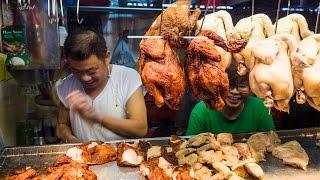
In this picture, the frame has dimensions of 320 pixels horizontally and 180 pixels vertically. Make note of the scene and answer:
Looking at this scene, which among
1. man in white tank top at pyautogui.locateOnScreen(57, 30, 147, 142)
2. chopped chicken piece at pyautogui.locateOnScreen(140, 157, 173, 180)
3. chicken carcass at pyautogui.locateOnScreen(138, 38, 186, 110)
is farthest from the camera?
man in white tank top at pyautogui.locateOnScreen(57, 30, 147, 142)

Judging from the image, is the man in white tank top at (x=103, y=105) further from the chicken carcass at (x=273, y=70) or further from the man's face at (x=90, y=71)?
the chicken carcass at (x=273, y=70)

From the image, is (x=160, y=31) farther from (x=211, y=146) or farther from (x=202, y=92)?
(x=211, y=146)

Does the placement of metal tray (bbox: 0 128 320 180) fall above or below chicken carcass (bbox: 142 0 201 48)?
below

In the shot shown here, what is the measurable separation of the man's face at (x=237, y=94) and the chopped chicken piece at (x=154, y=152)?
74cm

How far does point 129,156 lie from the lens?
7.66ft

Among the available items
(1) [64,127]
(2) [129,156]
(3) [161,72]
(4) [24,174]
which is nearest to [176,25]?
(3) [161,72]

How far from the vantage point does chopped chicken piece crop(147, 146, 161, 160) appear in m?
2.45

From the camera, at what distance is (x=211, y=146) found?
237 cm

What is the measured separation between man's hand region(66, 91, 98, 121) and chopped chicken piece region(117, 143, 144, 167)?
0.65m

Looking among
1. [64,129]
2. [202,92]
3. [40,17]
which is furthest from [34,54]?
[202,92]

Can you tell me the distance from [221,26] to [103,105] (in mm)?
1229

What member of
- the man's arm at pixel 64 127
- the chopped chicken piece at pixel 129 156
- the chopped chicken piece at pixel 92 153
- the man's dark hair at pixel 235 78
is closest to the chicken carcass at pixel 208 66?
the man's dark hair at pixel 235 78

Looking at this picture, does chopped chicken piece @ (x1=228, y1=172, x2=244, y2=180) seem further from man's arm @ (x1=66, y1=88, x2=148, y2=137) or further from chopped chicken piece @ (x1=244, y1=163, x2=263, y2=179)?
man's arm @ (x1=66, y1=88, x2=148, y2=137)

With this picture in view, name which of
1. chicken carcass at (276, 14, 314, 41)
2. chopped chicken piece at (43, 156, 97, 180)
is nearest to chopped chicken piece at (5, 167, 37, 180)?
chopped chicken piece at (43, 156, 97, 180)
